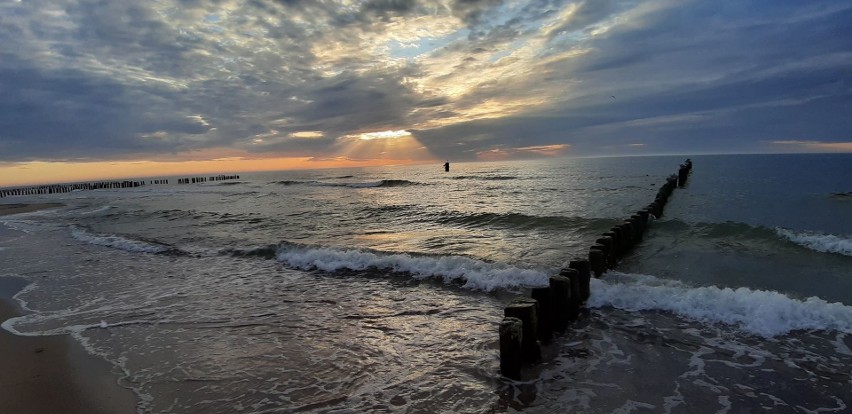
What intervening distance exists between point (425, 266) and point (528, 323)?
18.2 feet

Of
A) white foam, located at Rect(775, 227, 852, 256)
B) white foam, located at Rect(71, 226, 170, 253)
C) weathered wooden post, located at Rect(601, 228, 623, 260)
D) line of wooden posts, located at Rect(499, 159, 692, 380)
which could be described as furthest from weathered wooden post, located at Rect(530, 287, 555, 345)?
white foam, located at Rect(71, 226, 170, 253)

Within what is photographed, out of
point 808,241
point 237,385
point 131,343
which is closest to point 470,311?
point 237,385

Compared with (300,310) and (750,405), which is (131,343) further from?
(750,405)

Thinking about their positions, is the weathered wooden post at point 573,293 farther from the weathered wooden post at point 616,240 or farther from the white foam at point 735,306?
the weathered wooden post at point 616,240

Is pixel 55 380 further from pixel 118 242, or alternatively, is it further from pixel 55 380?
pixel 118 242

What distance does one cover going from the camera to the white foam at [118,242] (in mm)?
16094

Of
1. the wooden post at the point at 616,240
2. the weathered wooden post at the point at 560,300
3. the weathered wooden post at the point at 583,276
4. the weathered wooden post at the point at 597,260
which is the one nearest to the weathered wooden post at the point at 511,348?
the weathered wooden post at the point at 560,300

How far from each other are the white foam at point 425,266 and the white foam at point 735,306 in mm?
1786

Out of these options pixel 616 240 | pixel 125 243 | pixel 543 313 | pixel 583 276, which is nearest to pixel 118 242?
pixel 125 243

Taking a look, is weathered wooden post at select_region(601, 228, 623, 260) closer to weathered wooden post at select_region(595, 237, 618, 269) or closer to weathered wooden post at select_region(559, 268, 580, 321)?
weathered wooden post at select_region(595, 237, 618, 269)

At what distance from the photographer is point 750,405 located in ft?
16.1

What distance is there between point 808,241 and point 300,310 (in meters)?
14.5

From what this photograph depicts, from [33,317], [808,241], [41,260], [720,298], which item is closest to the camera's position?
[720,298]

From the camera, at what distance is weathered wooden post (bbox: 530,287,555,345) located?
674 centimetres
